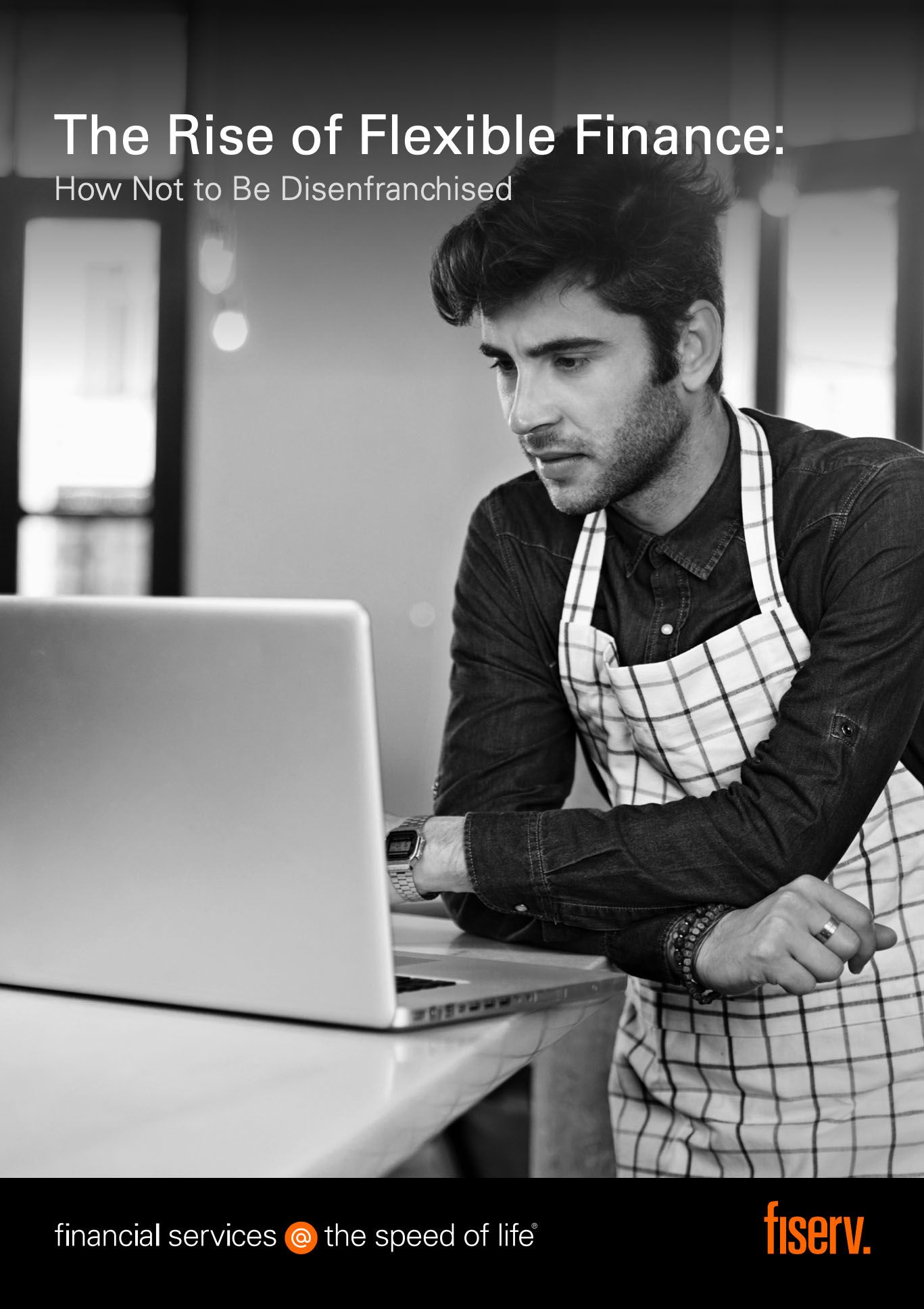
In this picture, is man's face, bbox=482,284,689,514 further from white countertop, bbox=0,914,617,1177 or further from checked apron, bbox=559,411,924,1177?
white countertop, bbox=0,914,617,1177

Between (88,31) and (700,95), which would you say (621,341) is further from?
(88,31)

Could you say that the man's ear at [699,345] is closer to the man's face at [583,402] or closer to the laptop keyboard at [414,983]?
the man's face at [583,402]

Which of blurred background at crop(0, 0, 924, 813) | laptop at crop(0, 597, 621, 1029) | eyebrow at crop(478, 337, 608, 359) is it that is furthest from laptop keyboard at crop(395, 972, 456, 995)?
blurred background at crop(0, 0, 924, 813)

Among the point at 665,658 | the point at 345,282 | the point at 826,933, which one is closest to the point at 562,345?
the point at 665,658

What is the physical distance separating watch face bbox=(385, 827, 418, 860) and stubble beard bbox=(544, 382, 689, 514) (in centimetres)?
35

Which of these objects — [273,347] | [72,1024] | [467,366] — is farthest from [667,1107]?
[273,347]

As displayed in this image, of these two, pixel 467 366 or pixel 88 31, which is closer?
pixel 467 366

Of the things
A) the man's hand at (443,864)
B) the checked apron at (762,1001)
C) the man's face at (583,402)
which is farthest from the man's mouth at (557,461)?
the man's hand at (443,864)

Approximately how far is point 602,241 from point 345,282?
236 cm

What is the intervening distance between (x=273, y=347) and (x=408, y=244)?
1.50 ft

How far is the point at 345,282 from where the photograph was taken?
135 inches

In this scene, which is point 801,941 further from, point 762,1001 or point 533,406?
point 533,406

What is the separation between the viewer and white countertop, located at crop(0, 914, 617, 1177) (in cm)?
52

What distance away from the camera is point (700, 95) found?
3033 millimetres
